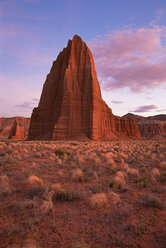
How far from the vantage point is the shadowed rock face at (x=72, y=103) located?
44875mm

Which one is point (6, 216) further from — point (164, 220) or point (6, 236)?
point (164, 220)

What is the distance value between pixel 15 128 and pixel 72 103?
124ft

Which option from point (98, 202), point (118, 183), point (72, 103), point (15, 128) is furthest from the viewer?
point (15, 128)

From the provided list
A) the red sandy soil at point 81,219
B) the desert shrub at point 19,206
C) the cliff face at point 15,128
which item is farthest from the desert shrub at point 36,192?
the cliff face at point 15,128

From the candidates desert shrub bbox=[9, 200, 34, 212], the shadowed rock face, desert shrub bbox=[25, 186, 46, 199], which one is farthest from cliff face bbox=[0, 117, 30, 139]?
desert shrub bbox=[9, 200, 34, 212]

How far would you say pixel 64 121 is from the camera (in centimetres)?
4491

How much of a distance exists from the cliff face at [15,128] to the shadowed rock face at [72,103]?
22.5 meters

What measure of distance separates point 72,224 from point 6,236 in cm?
144

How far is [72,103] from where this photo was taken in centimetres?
4650

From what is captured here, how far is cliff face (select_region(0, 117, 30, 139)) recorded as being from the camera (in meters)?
72.0

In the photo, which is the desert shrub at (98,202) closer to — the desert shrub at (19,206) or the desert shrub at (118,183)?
the desert shrub at (19,206)

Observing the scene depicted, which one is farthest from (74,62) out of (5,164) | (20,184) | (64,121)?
(20,184)

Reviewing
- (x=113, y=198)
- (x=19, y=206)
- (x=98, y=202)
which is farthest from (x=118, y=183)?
(x=19, y=206)

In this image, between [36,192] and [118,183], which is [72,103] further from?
[36,192]
